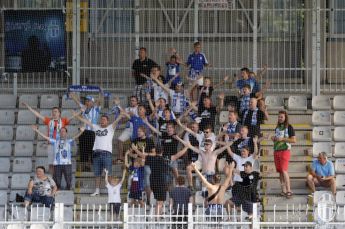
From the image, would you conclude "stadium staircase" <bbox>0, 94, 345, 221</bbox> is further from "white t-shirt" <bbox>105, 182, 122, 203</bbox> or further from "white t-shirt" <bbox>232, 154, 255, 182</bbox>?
"white t-shirt" <bbox>232, 154, 255, 182</bbox>

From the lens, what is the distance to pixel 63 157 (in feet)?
101

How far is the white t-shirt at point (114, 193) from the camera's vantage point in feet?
96.8

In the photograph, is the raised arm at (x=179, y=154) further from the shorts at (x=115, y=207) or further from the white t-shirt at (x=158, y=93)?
the white t-shirt at (x=158, y=93)

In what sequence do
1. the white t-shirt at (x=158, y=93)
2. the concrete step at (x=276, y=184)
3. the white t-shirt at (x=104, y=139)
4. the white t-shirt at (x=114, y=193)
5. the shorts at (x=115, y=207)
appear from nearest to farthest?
the shorts at (x=115, y=207)
the white t-shirt at (x=114, y=193)
the white t-shirt at (x=104, y=139)
the concrete step at (x=276, y=184)
the white t-shirt at (x=158, y=93)

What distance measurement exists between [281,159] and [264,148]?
126cm

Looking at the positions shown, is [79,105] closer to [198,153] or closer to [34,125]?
[34,125]

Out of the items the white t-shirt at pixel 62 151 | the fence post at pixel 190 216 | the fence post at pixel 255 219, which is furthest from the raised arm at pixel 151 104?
the fence post at pixel 255 219

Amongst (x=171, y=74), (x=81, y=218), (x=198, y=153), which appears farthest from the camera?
(x=171, y=74)

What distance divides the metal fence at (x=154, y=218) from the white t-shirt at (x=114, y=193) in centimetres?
22

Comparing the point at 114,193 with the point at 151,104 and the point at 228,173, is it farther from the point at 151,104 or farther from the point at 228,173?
the point at 151,104

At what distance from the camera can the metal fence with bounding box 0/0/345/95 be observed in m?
33.4

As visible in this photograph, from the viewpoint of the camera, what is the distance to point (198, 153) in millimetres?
30266

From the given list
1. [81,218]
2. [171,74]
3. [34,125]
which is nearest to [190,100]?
[171,74]

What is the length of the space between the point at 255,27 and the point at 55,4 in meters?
4.18
